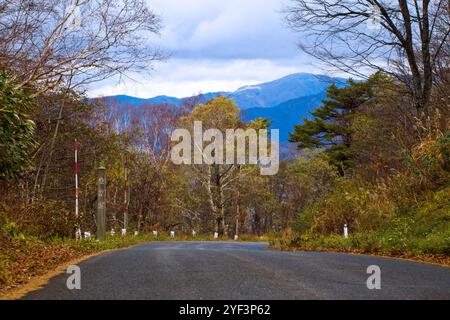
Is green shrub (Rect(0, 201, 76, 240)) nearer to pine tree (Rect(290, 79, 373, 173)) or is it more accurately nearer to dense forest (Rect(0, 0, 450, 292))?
dense forest (Rect(0, 0, 450, 292))

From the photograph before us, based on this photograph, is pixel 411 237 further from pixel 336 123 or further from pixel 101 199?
pixel 336 123

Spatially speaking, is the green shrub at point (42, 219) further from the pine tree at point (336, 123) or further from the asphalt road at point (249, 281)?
the pine tree at point (336, 123)

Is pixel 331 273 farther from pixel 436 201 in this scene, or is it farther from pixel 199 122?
pixel 199 122

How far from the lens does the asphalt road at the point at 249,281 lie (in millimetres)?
7023

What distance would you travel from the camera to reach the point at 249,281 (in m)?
8.09

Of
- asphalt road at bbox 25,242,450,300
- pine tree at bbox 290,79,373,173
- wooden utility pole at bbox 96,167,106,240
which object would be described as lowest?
asphalt road at bbox 25,242,450,300

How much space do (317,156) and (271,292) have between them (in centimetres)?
4709

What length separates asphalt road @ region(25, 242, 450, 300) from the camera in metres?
7.02

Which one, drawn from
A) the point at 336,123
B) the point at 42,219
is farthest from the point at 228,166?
the point at 42,219

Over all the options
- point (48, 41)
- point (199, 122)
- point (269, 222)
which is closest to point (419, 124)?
point (48, 41)

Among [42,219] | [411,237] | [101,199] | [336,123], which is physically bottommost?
[411,237]

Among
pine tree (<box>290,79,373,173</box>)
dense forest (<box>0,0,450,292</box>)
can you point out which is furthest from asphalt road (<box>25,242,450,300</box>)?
pine tree (<box>290,79,373,173</box>)

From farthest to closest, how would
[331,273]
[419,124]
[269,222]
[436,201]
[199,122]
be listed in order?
[269,222] → [199,122] → [419,124] → [436,201] → [331,273]
